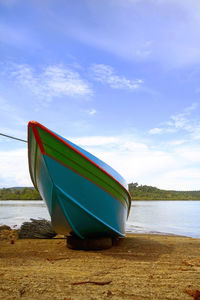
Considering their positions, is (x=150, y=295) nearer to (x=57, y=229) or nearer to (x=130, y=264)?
(x=130, y=264)

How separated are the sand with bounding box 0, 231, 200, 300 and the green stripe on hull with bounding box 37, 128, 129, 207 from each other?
5.57 ft

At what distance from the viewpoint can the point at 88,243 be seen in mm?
6281

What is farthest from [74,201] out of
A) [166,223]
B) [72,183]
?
[166,223]

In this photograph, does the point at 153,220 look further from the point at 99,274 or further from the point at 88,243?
the point at 99,274

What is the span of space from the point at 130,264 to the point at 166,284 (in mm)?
1336

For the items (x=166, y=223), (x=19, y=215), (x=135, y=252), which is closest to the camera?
(x=135, y=252)

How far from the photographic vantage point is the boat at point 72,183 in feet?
17.8

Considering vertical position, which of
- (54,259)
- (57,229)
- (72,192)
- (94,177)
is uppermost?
(94,177)

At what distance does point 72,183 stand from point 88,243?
173 centimetres

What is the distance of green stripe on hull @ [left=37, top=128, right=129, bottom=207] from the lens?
5.37 meters

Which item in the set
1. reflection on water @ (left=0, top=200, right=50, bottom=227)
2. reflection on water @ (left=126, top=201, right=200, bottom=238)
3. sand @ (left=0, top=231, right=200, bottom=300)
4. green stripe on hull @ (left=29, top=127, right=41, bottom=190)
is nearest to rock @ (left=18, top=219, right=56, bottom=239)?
sand @ (left=0, top=231, right=200, bottom=300)

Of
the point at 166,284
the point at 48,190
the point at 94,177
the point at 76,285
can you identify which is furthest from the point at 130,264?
the point at 48,190

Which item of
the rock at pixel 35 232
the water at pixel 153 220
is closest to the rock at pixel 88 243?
the rock at pixel 35 232

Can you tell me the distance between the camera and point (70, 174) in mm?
5598
